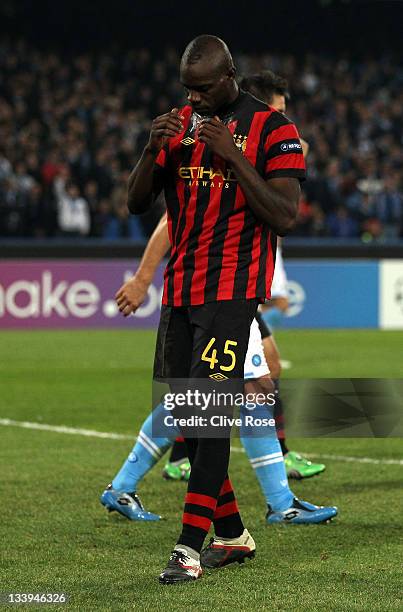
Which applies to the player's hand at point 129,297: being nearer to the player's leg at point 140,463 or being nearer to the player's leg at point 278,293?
the player's leg at point 140,463

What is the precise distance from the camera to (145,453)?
5832mm

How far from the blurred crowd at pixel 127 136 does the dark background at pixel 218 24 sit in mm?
595

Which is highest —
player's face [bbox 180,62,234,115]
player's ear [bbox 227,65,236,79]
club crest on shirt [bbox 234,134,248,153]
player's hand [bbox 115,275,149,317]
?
player's ear [bbox 227,65,236,79]

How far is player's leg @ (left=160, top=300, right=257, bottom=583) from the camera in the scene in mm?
4500

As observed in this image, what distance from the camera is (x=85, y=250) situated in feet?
56.5

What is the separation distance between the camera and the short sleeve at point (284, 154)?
4.47m

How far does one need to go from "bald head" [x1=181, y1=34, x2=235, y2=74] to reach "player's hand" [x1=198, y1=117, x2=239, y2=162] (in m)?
0.20

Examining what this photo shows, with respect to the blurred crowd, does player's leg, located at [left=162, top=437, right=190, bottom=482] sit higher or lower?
lower

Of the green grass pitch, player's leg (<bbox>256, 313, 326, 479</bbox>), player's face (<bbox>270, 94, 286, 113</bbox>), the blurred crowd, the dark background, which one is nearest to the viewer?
the green grass pitch

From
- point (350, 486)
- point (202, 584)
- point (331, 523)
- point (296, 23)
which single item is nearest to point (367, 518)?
point (331, 523)

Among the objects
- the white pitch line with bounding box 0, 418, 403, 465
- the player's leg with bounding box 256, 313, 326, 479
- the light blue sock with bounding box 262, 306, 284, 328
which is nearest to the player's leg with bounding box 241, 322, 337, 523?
the player's leg with bounding box 256, 313, 326, 479

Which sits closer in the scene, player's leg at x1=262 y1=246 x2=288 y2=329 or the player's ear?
the player's ear

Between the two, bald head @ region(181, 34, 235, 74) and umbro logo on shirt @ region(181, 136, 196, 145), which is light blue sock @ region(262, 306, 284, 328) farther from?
bald head @ region(181, 34, 235, 74)

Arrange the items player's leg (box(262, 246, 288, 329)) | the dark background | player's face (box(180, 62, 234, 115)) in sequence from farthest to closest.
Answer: the dark background
player's leg (box(262, 246, 288, 329))
player's face (box(180, 62, 234, 115))
